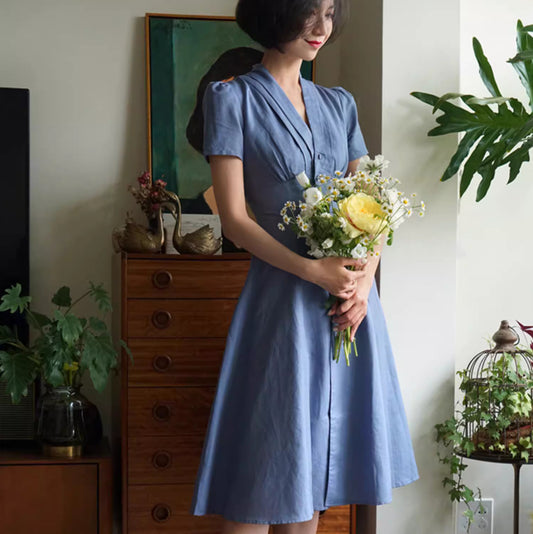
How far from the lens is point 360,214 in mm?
1631

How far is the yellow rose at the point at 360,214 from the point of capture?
5.36 feet

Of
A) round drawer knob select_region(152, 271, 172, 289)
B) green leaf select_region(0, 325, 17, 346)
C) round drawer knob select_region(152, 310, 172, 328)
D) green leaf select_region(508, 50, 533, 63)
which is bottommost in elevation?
green leaf select_region(0, 325, 17, 346)

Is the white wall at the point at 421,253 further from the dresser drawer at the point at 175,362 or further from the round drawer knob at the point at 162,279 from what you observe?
the round drawer knob at the point at 162,279

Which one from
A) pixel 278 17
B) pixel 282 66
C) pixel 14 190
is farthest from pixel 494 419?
pixel 14 190

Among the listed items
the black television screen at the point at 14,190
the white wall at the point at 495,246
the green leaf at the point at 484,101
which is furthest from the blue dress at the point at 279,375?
the black television screen at the point at 14,190

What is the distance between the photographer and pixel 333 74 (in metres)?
3.12

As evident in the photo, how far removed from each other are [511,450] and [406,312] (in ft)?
1.74

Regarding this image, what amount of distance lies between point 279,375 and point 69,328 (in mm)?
1004

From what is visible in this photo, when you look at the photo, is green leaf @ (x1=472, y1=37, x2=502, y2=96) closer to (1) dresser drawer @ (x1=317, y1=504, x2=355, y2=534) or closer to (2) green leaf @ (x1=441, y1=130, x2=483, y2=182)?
(2) green leaf @ (x1=441, y1=130, x2=483, y2=182)

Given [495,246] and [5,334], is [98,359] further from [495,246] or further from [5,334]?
[495,246]

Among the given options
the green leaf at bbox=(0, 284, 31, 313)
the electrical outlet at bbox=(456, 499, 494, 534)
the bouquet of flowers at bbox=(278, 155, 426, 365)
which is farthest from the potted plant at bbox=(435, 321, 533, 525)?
the green leaf at bbox=(0, 284, 31, 313)

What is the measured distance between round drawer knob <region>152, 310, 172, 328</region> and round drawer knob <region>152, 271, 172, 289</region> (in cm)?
9

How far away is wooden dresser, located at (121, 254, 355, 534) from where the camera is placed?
2.49 meters

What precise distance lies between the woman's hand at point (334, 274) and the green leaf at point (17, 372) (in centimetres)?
126
